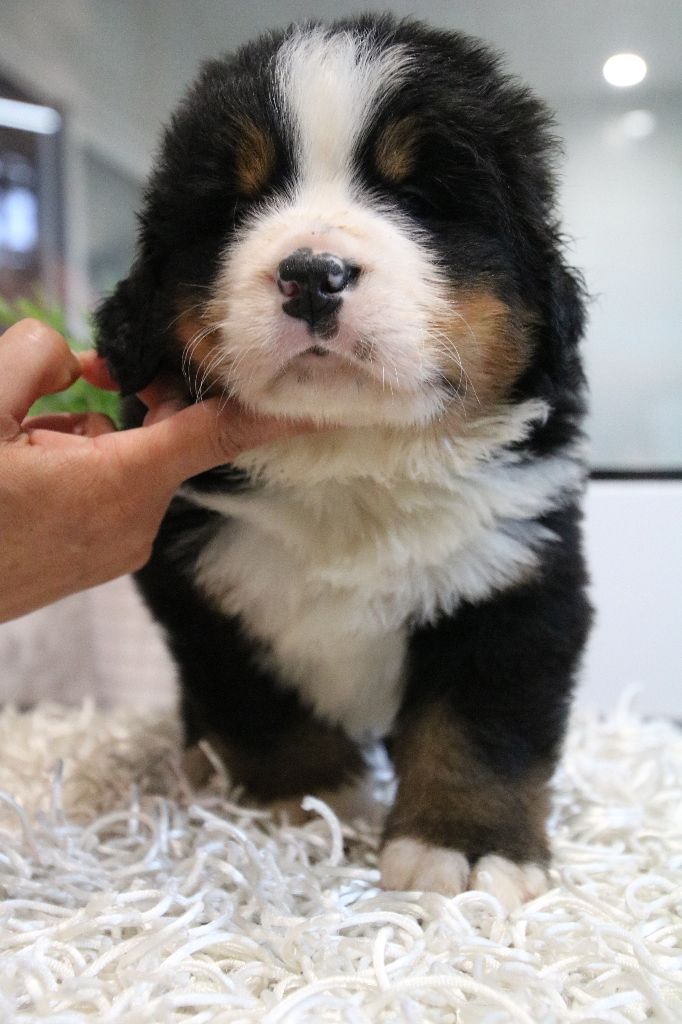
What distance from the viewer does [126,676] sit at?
2.88 metres

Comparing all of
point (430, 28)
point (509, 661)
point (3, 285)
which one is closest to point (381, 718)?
point (509, 661)

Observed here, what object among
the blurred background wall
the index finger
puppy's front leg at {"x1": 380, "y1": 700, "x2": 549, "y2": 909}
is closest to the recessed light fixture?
the blurred background wall

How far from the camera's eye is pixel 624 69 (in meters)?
2.56

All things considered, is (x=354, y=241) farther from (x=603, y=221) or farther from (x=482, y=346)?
(x=603, y=221)

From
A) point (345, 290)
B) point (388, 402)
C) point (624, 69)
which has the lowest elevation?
point (388, 402)

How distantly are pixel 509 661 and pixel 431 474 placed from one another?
36cm

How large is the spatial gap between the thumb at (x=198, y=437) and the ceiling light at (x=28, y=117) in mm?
2738

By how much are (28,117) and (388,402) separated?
119 inches

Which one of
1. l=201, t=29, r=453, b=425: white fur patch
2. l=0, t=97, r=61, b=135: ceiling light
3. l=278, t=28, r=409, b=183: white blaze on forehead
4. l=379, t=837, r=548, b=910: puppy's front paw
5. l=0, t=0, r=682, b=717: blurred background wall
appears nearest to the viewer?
l=201, t=29, r=453, b=425: white fur patch

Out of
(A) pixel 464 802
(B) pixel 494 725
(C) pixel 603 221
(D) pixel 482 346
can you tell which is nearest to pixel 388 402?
(D) pixel 482 346

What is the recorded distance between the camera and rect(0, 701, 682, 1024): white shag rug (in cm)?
115

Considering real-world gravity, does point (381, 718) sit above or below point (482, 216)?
below

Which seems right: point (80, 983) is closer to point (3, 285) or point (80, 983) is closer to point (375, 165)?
point (375, 165)

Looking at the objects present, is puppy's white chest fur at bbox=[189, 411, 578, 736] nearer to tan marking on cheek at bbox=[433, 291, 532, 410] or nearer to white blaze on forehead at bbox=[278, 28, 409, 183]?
tan marking on cheek at bbox=[433, 291, 532, 410]
